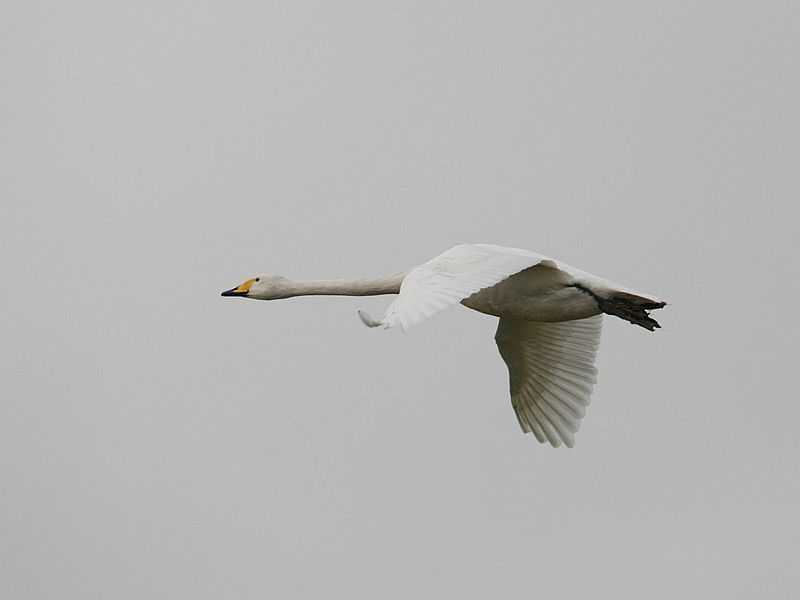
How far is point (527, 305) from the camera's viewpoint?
1622 centimetres

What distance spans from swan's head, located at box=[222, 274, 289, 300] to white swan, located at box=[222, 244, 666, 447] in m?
0.01

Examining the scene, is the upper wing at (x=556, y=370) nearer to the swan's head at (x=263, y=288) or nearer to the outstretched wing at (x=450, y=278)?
the swan's head at (x=263, y=288)

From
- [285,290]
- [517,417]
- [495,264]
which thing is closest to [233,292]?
[285,290]

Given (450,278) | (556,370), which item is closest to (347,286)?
(556,370)

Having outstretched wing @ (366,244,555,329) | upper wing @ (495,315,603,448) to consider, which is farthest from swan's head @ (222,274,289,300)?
outstretched wing @ (366,244,555,329)

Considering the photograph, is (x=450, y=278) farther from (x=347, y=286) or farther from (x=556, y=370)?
(x=556, y=370)

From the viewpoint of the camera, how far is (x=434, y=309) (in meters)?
12.1

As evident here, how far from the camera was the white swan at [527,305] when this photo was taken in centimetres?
1317

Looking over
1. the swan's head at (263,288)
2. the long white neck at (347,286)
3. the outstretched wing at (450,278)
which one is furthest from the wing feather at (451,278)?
the swan's head at (263,288)

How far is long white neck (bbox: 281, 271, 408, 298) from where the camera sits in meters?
16.8

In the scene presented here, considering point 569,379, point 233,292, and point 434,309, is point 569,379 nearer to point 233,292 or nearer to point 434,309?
point 233,292

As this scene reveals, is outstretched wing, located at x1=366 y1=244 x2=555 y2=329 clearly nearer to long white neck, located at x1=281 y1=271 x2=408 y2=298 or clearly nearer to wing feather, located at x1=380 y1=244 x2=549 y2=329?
wing feather, located at x1=380 y1=244 x2=549 y2=329

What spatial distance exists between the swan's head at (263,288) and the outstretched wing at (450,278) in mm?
3672

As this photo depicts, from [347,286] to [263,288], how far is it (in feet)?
5.15
